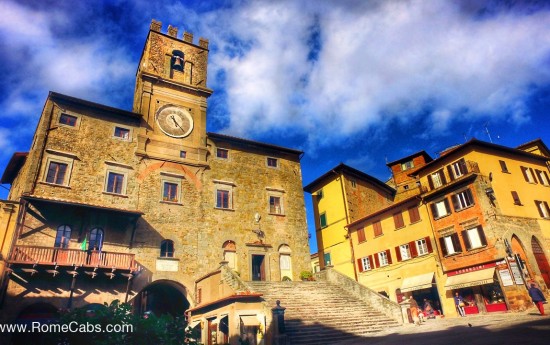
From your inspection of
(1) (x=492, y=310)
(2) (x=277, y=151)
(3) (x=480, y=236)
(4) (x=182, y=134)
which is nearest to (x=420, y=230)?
(3) (x=480, y=236)

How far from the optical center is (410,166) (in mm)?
39094

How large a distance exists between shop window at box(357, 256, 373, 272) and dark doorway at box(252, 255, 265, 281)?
9.09 metres

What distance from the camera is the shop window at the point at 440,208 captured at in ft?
79.0

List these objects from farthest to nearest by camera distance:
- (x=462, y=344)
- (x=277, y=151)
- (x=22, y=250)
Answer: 1. (x=277, y=151)
2. (x=22, y=250)
3. (x=462, y=344)

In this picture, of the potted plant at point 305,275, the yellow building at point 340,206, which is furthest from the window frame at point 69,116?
the yellow building at point 340,206

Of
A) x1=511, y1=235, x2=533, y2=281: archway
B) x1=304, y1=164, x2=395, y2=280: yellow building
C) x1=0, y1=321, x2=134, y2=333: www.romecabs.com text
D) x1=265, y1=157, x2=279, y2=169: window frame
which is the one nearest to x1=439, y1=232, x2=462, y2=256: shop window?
x1=511, y1=235, x2=533, y2=281: archway

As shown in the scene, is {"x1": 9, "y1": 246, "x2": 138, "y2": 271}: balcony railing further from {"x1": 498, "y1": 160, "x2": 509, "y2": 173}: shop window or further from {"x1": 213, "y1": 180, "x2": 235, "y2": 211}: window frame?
{"x1": 498, "y1": 160, "x2": 509, "y2": 173}: shop window

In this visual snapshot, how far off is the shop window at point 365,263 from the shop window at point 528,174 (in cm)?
1309

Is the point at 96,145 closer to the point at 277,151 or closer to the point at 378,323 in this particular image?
the point at 277,151

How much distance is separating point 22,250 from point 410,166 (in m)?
35.9

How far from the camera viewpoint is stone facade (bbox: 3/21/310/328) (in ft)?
62.3

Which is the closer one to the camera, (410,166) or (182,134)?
(182,134)

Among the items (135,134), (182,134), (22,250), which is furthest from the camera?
(182,134)

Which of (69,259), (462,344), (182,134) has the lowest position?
(462,344)
